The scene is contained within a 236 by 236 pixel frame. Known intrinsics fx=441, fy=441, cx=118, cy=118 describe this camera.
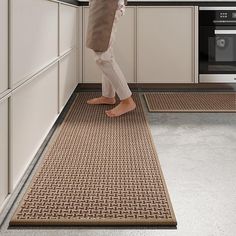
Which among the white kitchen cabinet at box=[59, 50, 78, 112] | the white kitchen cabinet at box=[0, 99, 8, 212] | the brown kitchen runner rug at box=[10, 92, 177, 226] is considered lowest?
the brown kitchen runner rug at box=[10, 92, 177, 226]

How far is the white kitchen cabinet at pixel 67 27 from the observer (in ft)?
9.75

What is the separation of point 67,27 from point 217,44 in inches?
63.9

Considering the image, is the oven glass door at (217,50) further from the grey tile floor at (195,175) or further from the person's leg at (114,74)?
the person's leg at (114,74)

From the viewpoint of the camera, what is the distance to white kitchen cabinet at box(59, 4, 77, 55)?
2.97 m

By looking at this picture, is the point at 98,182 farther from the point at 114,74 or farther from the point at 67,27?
the point at 67,27

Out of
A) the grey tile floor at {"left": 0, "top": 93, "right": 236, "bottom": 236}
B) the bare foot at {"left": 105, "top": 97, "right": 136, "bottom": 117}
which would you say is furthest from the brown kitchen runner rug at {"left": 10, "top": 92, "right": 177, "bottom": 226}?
the bare foot at {"left": 105, "top": 97, "right": 136, "bottom": 117}

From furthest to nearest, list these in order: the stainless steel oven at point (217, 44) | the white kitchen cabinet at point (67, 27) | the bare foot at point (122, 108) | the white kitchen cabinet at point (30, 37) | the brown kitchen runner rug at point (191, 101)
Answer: the stainless steel oven at point (217, 44) → the brown kitchen runner rug at point (191, 101) → the bare foot at point (122, 108) → the white kitchen cabinet at point (67, 27) → the white kitchen cabinet at point (30, 37)

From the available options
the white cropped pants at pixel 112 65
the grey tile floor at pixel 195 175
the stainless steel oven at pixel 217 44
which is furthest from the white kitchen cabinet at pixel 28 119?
the stainless steel oven at pixel 217 44

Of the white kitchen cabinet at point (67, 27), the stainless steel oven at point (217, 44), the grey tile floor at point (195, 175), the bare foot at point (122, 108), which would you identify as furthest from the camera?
the stainless steel oven at point (217, 44)

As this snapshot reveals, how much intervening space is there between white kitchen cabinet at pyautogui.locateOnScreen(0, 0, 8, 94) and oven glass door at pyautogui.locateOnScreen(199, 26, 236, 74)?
9.96 ft

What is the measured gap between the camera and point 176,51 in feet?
13.9

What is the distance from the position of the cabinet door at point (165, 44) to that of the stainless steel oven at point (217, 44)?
11 centimetres

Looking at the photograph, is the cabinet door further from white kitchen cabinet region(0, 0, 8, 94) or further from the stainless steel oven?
white kitchen cabinet region(0, 0, 8, 94)

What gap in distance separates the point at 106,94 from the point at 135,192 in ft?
6.32
